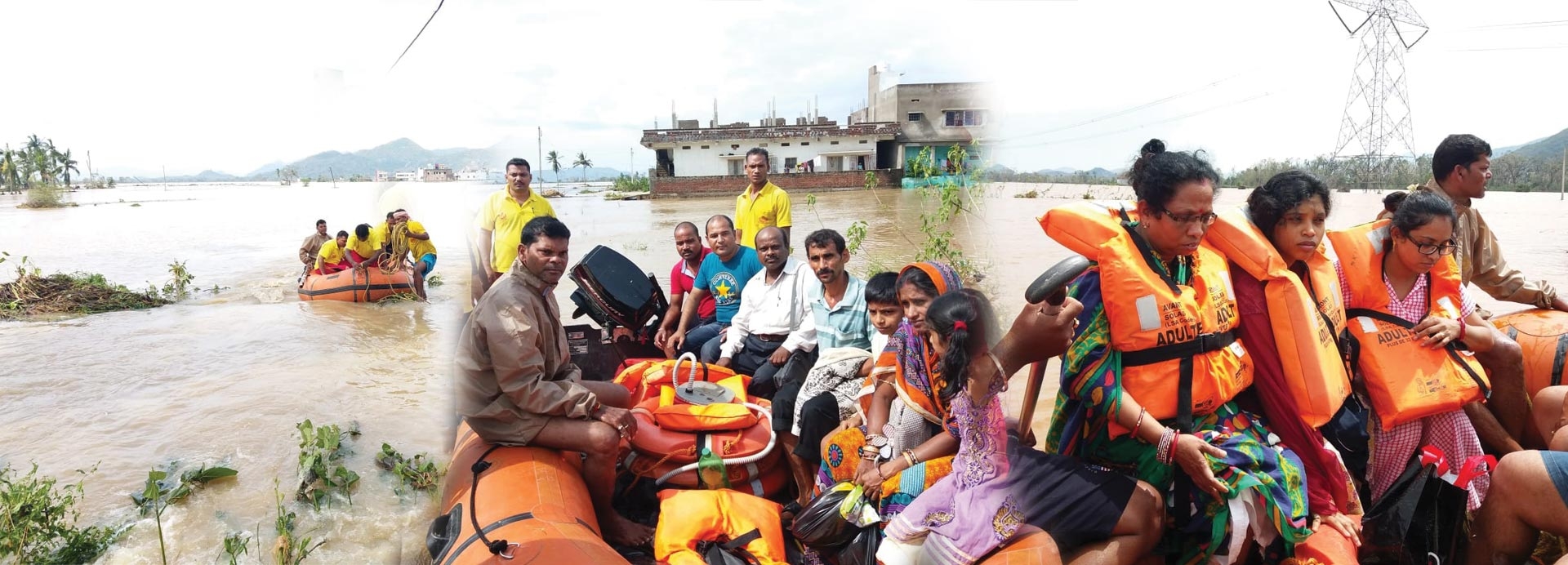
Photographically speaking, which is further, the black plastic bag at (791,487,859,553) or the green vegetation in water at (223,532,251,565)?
the green vegetation in water at (223,532,251,565)

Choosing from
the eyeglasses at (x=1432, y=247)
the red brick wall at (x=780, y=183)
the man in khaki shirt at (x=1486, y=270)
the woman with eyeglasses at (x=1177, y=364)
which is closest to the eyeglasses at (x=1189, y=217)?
the woman with eyeglasses at (x=1177, y=364)

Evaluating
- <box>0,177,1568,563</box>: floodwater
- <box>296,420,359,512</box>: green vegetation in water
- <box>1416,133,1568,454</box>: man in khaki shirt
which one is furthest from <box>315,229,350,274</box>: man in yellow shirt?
<box>1416,133,1568,454</box>: man in khaki shirt

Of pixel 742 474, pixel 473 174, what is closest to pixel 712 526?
pixel 742 474

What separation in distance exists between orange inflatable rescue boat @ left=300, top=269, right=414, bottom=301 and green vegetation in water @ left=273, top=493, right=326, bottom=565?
281 inches

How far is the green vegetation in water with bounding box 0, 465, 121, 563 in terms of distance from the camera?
3.61 m

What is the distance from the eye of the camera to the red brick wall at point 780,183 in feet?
94.0

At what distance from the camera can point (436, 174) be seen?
9.50ft

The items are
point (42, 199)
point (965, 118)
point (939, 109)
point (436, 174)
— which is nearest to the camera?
point (965, 118)

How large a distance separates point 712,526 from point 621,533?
57 centimetres

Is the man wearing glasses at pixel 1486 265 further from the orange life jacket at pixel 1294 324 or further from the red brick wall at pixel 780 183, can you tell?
the red brick wall at pixel 780 183

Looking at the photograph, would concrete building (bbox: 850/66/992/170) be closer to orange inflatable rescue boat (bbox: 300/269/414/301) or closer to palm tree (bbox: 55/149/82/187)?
orange inflatable rescue boat (bbox: 300/269/414/301)

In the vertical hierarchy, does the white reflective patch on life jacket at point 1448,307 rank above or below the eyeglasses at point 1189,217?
below

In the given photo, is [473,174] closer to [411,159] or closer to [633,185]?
[411,159]

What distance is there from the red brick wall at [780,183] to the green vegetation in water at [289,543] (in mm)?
22050
